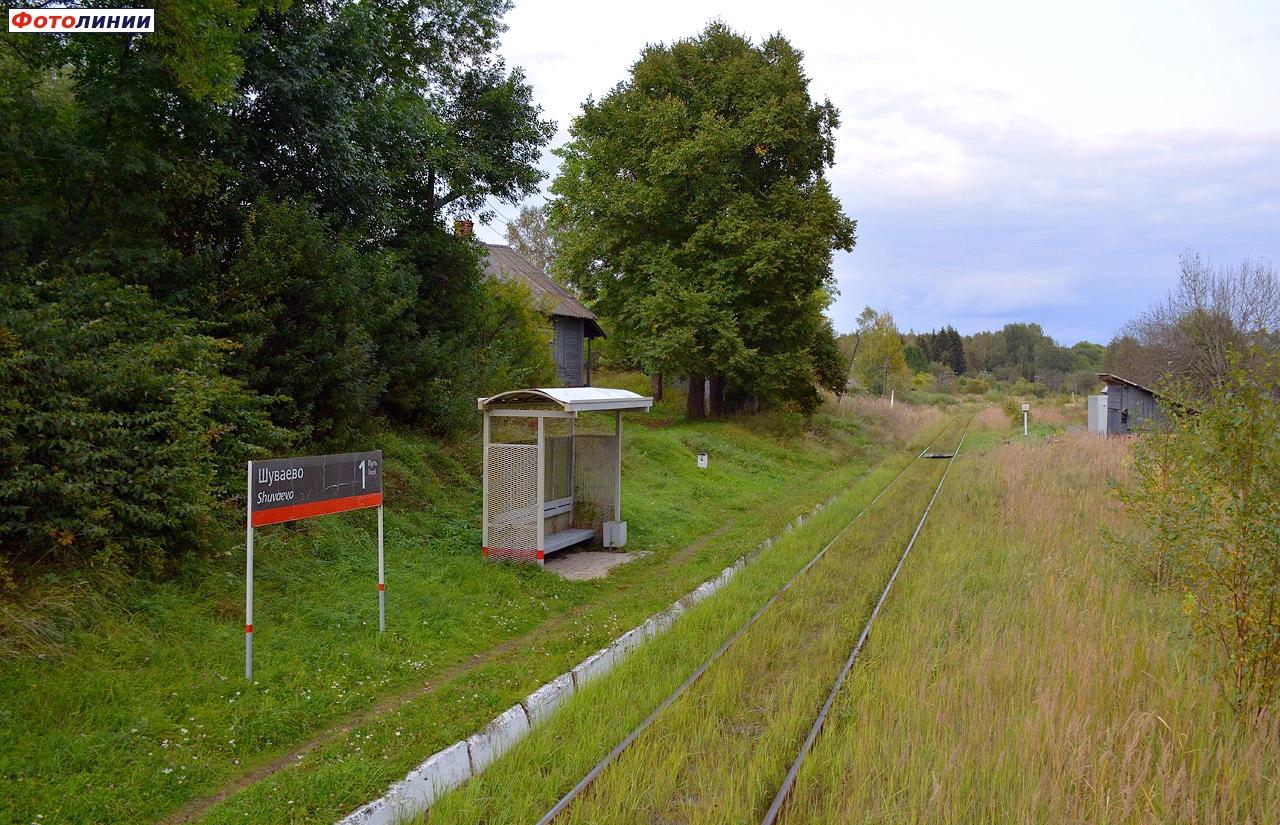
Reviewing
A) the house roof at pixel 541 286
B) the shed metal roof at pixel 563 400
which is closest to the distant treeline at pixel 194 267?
the shed metal roof at pixel 563 400

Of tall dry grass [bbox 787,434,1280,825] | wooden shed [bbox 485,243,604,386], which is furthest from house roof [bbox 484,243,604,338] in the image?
tall dry grass [bbox 787,434,1280,825]

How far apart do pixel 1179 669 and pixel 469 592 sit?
734cm

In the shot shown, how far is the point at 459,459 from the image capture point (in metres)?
14.8

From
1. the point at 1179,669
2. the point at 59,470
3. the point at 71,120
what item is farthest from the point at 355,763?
the point at 71,120

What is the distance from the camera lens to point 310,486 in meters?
7.43

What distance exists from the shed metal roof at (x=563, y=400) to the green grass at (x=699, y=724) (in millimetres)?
3402

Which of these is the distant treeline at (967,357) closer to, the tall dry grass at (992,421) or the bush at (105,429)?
the tall dry grass at (992,421)

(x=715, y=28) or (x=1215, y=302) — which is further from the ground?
(x=715, y=28)

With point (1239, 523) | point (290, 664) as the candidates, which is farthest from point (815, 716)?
point (290, 664)

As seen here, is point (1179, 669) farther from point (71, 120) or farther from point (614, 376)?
point (614, 376)

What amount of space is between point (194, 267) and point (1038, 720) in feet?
36.1

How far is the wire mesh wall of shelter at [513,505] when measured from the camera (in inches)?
440

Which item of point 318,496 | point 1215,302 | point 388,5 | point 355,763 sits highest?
point 388,5

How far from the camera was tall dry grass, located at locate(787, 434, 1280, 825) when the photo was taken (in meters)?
4.49
